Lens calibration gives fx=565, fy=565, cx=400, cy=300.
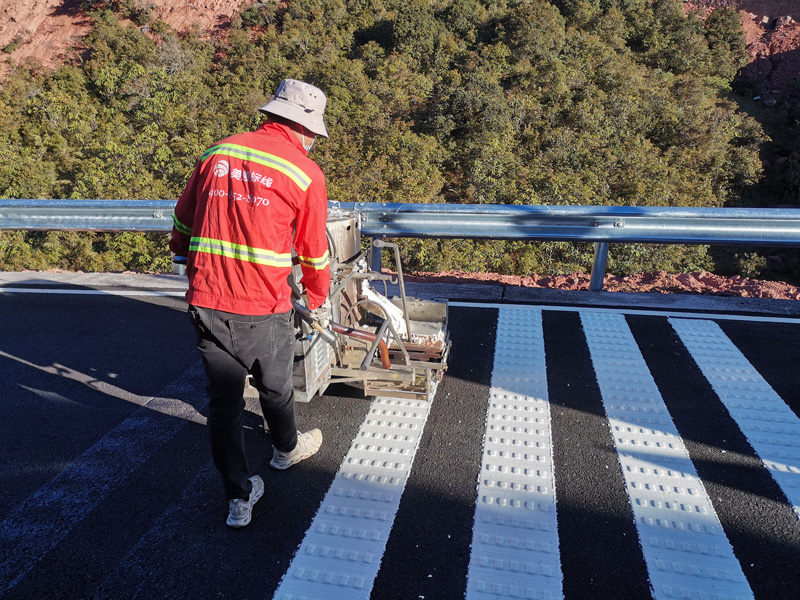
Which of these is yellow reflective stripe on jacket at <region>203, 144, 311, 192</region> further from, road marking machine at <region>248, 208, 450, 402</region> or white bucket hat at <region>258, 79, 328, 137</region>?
road marking machine at <region>248, 208, 450, 402</region>

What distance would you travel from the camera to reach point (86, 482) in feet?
10.3

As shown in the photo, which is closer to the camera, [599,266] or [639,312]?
[639,312]

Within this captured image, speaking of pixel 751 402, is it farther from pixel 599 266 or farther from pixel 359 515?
pixel 359 515

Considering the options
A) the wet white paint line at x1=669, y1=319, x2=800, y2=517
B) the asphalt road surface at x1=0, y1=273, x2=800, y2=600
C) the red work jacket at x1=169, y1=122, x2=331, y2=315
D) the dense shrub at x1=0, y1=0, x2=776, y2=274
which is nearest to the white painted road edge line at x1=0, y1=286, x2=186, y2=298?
the asphalt road surface at x1=0, y1=273, x2=800, y2=600

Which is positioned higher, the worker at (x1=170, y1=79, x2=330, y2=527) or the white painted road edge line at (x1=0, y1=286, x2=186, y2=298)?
the worker at (x1=170, y1=79, x2=330, y2=527)

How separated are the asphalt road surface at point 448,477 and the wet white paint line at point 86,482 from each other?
1 centimetres

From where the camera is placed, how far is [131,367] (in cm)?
452

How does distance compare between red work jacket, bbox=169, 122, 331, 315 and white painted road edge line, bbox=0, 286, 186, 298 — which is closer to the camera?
red work jacket, bbox=169, 122, 331, 315

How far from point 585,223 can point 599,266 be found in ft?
1.88

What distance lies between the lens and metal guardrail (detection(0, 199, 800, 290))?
5.41 meters

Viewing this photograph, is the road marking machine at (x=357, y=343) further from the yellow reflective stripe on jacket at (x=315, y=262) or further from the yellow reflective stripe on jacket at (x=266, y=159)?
the yellow reflective stripe on jacket at (x=266, y=159)

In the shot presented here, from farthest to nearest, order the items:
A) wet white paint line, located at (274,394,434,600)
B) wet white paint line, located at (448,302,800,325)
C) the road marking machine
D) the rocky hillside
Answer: the rocky hillside, wet white paint line, located at (448,302,800,325), the road marking machine, wet white paint line, located at (274,394,434,600)

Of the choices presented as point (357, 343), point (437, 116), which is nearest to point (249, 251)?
point (357, 343)

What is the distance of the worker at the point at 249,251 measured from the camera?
2.49 meters
